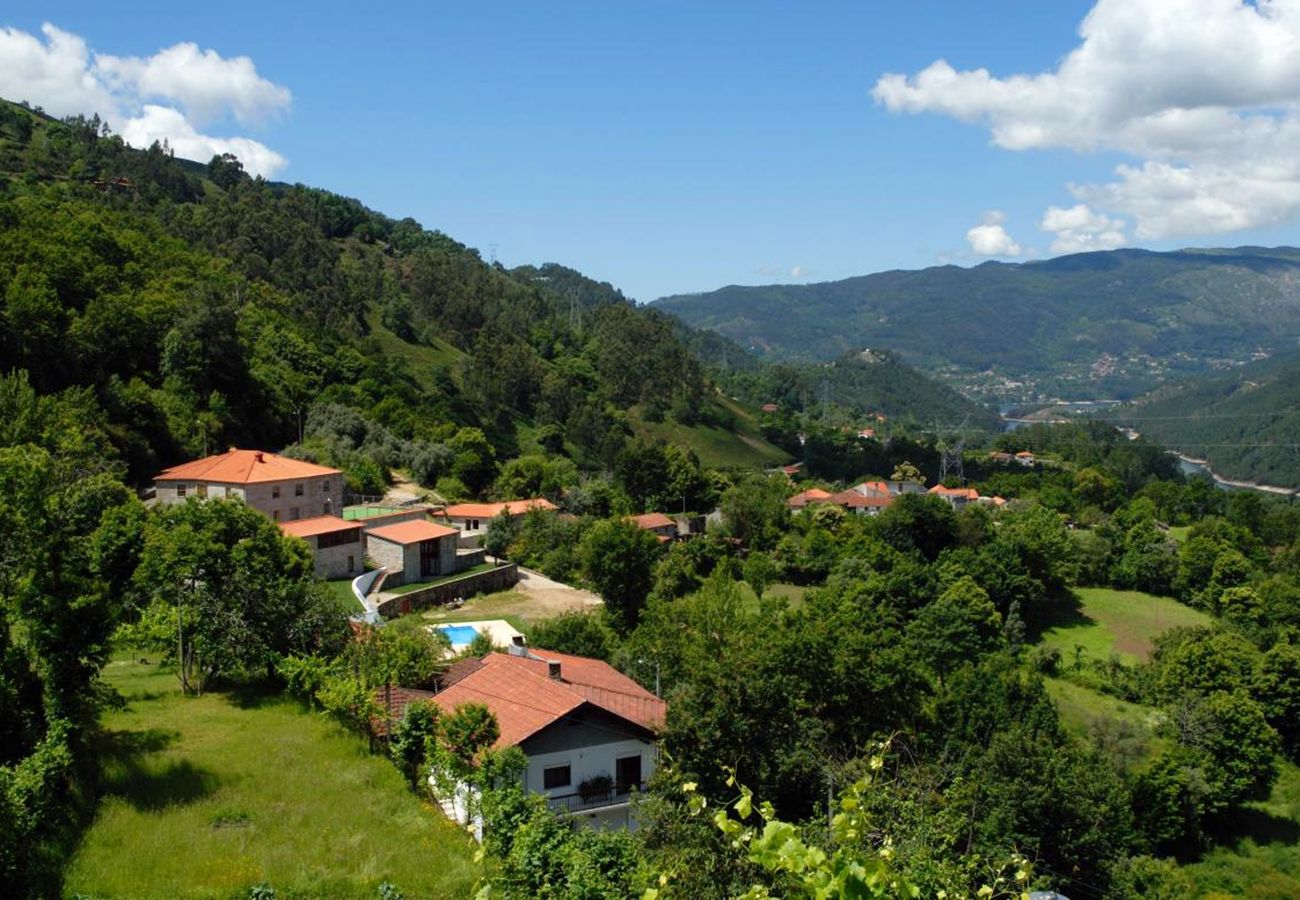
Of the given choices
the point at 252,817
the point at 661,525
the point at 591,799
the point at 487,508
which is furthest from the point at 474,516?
the point at 252,817

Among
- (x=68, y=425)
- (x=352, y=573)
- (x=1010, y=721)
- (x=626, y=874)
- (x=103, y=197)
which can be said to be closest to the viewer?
(x=626, y=874)

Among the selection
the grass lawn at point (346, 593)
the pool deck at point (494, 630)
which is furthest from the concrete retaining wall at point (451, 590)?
the pool deck at point (494, 630)

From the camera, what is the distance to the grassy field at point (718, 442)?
105250 mm

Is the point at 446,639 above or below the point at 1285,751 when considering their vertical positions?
above

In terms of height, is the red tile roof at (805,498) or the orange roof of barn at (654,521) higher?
the orange roof of barn at (654,521)

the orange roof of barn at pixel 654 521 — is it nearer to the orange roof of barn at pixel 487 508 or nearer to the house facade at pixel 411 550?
the orange roof of barn at pixel 487 508

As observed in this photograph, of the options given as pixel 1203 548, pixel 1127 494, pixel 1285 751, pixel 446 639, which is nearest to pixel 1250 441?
pixel 1127 494

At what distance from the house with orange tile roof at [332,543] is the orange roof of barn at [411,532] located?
1.56 metres

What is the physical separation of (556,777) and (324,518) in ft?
83.5

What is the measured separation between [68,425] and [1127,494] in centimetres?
10095

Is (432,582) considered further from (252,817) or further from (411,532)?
(252,817)

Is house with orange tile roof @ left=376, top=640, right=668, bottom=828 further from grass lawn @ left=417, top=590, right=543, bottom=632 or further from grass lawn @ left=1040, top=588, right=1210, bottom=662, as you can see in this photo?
grass lawn @ left=1040, top=588, right=1210, bottom=662

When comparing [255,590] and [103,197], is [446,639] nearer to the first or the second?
[255,590]

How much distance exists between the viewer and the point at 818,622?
29.7 metres
